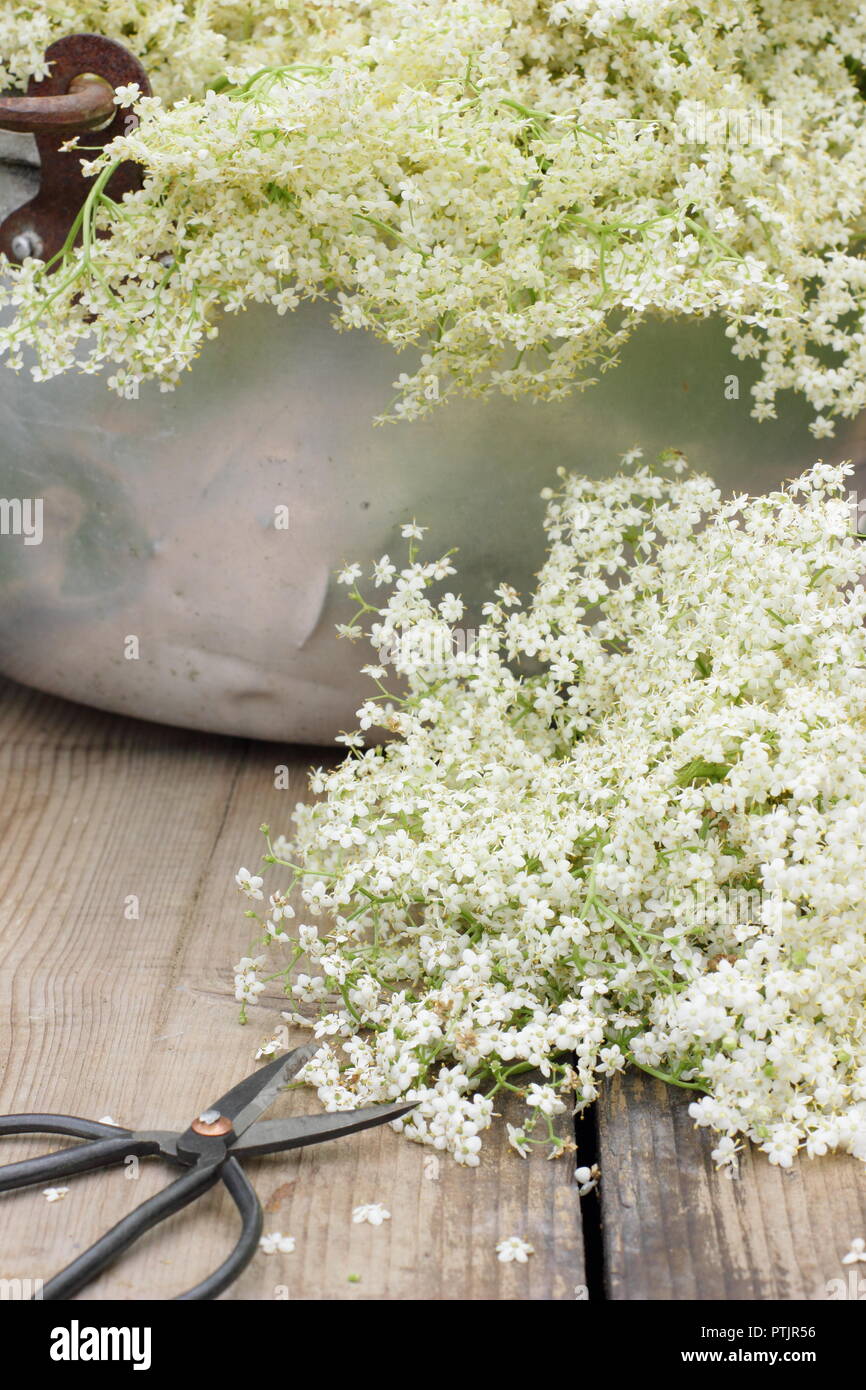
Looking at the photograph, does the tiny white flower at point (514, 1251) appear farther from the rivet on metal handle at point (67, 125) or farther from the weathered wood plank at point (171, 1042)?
the rivet on metal handle at point (67, 125)

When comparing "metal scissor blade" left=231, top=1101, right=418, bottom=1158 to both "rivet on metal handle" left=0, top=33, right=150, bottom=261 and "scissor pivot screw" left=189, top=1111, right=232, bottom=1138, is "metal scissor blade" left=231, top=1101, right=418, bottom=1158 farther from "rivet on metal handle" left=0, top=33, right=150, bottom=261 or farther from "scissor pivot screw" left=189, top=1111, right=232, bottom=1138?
"rivet on metal handle" left=0, top=33, right=150, bottom=261

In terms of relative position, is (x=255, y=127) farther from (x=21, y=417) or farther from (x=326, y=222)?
(x=21, y=417)

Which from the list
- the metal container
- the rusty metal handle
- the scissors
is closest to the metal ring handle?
the scissors

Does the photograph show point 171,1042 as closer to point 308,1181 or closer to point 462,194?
point 308,1181

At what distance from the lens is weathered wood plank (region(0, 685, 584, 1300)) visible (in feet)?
1.58

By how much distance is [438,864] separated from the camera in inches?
23.9

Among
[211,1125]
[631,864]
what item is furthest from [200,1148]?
[631,864]

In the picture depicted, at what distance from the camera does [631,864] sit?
58 centimetres

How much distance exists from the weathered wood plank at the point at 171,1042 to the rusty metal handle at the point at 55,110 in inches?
16.6

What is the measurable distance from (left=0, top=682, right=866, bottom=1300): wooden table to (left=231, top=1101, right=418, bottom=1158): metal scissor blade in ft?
0.06

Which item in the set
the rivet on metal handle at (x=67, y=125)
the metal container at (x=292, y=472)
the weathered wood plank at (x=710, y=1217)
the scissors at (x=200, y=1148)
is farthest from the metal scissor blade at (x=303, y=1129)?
the rivet on metal handle at (x=67, y=125)
